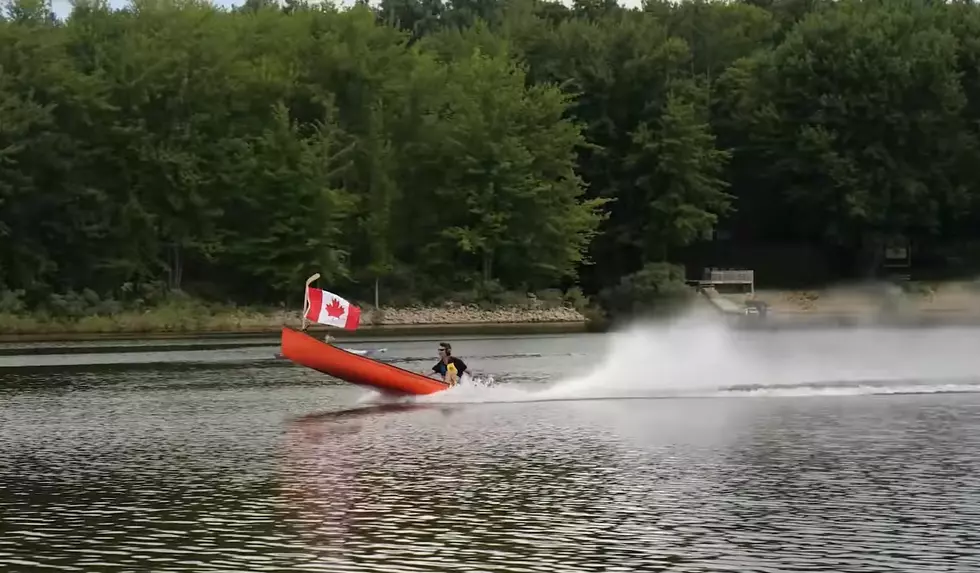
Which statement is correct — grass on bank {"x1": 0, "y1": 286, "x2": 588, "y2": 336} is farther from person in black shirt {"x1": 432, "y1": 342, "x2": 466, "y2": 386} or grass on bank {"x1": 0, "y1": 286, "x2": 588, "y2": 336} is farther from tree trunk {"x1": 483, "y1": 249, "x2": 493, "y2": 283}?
person in black shirt {"x1": 432, "y1": 342, "x2": 466, "y2": 386}

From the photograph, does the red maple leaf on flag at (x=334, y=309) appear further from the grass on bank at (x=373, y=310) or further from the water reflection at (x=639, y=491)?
the grass on bank at (x=373, y=310)

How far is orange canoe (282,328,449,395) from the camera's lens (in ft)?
130

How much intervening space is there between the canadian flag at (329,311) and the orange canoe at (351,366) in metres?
1.18

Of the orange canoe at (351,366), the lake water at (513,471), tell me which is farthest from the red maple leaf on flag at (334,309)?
the lake water at (513,471)

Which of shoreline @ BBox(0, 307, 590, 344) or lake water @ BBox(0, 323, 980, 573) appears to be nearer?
lake water @ BBox(0, 323, 980, 573)

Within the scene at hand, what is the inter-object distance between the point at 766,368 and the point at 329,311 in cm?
1760

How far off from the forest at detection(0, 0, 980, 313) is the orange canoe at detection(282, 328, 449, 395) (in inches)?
1722

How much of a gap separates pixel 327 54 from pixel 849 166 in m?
32.3

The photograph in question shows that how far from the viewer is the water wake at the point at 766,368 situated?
141 ft

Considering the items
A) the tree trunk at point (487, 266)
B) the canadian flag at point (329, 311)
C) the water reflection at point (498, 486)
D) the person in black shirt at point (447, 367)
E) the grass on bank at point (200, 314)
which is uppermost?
the tree trunk at point (487, 266)

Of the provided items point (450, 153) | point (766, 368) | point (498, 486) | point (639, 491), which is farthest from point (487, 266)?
point (639, 491)

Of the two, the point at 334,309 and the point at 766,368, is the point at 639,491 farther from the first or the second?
the point at 766,368

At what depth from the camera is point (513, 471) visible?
92.3ft

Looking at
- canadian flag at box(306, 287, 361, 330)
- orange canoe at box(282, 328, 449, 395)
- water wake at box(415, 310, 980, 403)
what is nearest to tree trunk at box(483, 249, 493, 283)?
water wake at box(415, 310, 980, 403)
